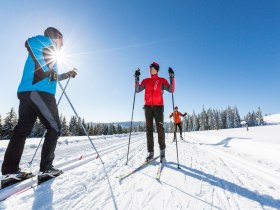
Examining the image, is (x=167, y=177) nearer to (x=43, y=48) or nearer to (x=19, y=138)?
(x=19, y=138)

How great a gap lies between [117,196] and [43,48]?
256cm

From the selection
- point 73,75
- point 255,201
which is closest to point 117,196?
point 255,201

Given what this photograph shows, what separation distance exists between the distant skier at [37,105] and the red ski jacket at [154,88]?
8.55ft

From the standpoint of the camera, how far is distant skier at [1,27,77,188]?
2.95 metres

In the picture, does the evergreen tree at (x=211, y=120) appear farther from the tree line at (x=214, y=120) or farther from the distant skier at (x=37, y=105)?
the distant skier at (x=37, y=105)

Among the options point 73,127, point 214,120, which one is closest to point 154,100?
point 73,127

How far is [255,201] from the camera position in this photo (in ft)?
6.98

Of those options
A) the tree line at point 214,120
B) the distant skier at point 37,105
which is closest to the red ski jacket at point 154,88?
the distant skier at point 37,105

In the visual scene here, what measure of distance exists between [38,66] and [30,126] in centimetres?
98

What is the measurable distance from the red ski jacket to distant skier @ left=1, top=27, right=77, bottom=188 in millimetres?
2607

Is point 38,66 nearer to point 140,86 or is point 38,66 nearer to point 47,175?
point 47,175

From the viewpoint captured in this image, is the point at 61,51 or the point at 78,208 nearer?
the point at 78,208

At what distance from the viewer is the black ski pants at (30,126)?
290 cm

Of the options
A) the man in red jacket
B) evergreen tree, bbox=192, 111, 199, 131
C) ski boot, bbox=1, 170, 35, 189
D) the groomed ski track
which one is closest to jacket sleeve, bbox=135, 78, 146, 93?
the man in red jacket
